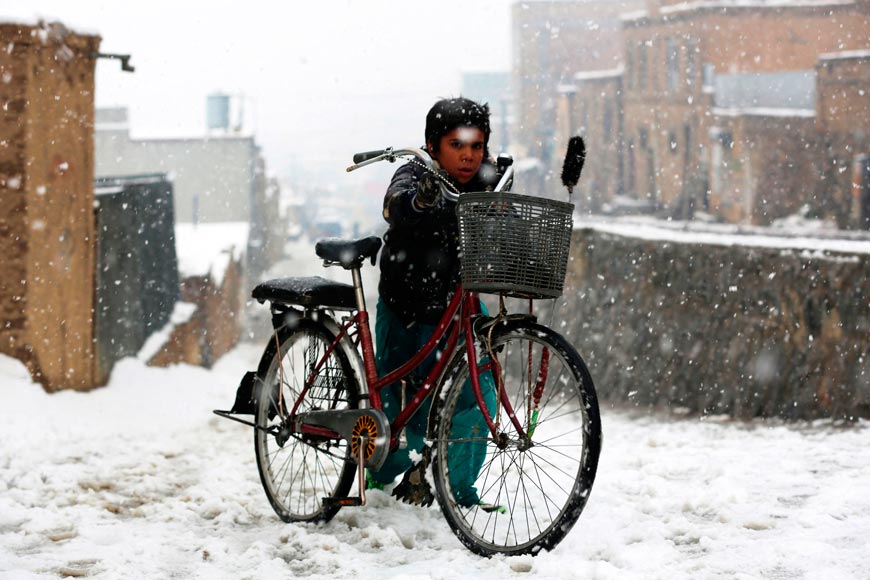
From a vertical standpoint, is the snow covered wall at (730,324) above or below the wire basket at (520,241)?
below

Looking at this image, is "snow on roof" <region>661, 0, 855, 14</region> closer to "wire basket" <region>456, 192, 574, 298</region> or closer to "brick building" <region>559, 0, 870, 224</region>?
"brick building" <region>559, 0, 870, 224</region>

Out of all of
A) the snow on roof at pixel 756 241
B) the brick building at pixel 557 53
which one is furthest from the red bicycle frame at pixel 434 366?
the brick building at pixel 557 53

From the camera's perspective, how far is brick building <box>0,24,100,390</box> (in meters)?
7.54

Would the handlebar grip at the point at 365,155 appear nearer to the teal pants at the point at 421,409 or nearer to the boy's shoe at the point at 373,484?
the teal pants at the point at 421,409

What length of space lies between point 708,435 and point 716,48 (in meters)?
37.9

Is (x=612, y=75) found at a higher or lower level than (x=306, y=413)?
higher

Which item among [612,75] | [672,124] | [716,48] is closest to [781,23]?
[716,48]

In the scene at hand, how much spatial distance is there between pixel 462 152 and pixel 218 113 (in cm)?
3992

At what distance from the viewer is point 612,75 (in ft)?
163

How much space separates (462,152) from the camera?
14.3ft

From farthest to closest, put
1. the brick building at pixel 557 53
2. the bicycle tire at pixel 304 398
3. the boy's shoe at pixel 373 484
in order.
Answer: the brick building at pixel 557 53, the boy's shoe at pixel 373 484, the bicycle tire at pixel 304 398

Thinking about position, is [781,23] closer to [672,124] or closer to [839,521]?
[672,124]

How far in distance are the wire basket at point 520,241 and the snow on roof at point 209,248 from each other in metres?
12.9

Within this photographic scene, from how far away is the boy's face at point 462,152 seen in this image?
14.3 ft
